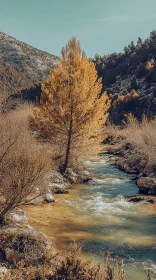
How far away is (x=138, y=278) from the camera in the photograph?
273 inches

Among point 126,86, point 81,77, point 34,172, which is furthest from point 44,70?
point 34,172

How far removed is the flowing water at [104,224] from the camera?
8203mm

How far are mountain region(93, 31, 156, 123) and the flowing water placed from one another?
33.1m

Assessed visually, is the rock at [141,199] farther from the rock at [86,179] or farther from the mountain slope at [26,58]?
the mountain slope at [26,58]

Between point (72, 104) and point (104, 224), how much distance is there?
336 inches

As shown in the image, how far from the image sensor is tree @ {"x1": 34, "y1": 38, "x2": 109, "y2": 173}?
55.3ft

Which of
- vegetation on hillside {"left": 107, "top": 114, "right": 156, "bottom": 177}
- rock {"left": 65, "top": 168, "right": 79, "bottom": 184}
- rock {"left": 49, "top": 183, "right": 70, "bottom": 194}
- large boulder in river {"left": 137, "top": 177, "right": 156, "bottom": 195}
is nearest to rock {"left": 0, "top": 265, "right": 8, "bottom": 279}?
rock {"left": 49, "top": 183, "right": 70, "bottom": 194}

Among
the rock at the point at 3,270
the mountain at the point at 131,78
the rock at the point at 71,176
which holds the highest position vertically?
the mountain at the point at 131,78

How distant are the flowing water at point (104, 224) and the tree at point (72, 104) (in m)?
3.67

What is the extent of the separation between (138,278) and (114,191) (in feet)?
27.8

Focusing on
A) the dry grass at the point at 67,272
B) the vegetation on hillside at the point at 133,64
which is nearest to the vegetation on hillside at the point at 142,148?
the dry grass at the point at 67,272

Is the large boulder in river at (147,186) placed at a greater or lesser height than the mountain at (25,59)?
lesser

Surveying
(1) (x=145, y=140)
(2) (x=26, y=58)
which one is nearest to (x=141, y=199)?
(1) (x=145, y=140)

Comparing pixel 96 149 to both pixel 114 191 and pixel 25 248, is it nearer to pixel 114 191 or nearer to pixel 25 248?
pixel 114 191
